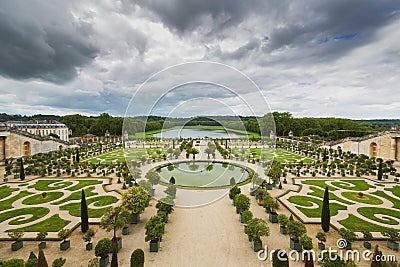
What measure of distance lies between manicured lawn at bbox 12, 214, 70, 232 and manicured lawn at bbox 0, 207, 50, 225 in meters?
1.12

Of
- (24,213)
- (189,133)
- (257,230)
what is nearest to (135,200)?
(257,230)

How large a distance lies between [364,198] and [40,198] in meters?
26.6

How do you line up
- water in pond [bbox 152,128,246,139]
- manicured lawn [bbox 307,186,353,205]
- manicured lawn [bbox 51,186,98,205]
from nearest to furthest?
water in pond [bbox 152,128,246,139]
manicured lawn [bbox 51,186,98,205]
manicured lawn [bbox 307,186,353,205]

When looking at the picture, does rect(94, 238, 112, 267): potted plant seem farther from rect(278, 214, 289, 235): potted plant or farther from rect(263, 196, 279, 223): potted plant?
rect(263, 196, 279, 223): potted plant

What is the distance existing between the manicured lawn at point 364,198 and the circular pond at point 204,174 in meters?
9.14

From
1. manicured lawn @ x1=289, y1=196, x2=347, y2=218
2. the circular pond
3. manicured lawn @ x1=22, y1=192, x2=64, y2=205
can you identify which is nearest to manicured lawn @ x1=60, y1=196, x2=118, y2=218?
manicured lawn @ x1=22, y1=192, x2=64, y2=205

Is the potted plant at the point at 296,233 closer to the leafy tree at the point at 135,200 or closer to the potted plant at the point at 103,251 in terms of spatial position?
the leafy tree at the point at 135,200

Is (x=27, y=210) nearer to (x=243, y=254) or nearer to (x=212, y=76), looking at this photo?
(x=243, y=254)

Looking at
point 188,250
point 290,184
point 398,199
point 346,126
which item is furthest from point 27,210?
point 346,126

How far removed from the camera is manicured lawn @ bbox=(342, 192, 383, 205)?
18.2 meters

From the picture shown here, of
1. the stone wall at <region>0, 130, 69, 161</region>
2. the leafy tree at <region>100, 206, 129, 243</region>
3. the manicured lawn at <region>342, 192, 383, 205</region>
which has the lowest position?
the manicured lawn at <region>342, 192, 383, 205</region>

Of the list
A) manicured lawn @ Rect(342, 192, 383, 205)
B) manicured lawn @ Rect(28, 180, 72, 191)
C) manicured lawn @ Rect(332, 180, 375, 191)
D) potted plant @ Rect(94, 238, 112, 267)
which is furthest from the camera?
manicured lawn @ Rect(332, 180, 375, 191)

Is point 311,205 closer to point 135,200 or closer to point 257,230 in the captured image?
point 257,230

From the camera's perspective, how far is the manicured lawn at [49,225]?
43.9ft
